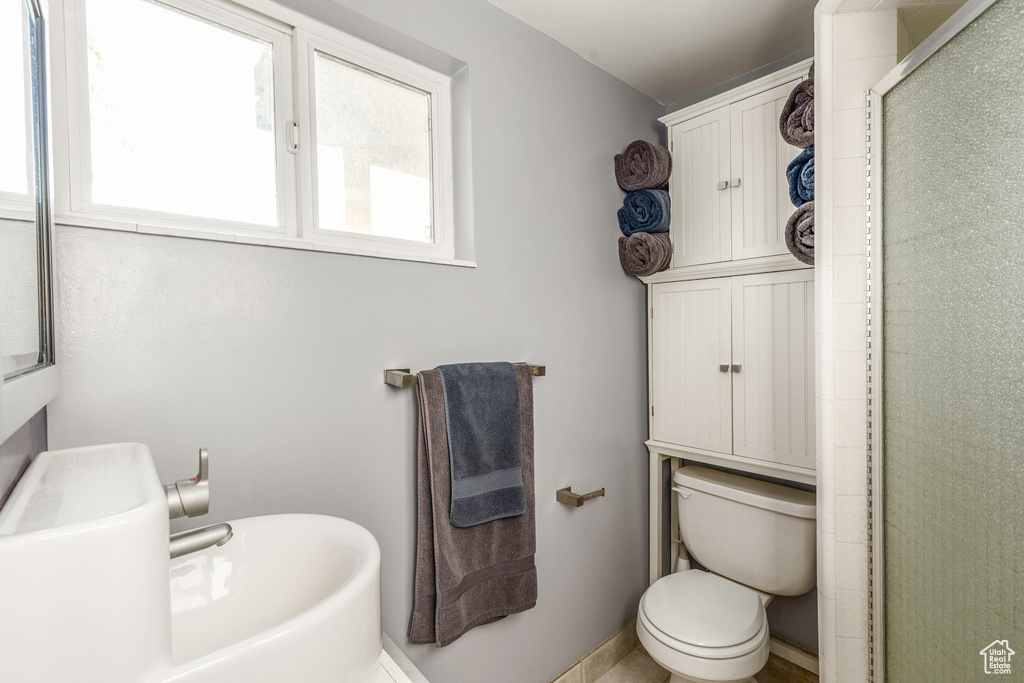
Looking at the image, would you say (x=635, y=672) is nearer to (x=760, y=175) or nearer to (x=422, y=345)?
(x=422, y=345)

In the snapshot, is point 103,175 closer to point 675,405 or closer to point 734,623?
point 675,405

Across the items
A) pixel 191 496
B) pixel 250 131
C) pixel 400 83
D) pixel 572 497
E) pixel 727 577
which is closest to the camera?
pixel 191 496

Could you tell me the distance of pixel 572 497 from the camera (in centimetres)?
167

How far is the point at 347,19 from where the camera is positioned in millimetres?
1247

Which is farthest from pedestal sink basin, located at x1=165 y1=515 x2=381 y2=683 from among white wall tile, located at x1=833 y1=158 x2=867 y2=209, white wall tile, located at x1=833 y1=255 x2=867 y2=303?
white wall tile, located at x1=833 y1=158 x2=867 y2=209

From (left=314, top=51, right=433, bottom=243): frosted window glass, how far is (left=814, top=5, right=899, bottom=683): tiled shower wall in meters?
1.11

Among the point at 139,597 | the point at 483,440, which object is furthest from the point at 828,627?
the point at 139,597

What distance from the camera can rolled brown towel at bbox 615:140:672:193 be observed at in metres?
1.86

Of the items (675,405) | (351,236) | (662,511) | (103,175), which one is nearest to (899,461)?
(675,405)

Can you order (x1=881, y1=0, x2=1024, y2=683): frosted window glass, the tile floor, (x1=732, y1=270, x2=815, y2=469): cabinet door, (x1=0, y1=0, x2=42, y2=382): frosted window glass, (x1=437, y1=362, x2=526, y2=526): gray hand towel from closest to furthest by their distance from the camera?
Result: (x1=0, y1=0, x2=42, y2=382): frosted window glass < (x1=881, y1=0, x2=1024, y2=683): frosted window glass < (x1=437, y1=362, x2=526, y2=526): gray hand towel < (x1=732, y1=270, x2=815, y2=469): cabinet door < the tile floor

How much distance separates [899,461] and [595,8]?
154 centimetres

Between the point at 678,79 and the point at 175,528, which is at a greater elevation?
the point at 678,79

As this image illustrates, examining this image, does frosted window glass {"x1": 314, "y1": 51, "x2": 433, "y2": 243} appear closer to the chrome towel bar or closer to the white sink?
the chrome towel bar

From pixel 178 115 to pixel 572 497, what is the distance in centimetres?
154
